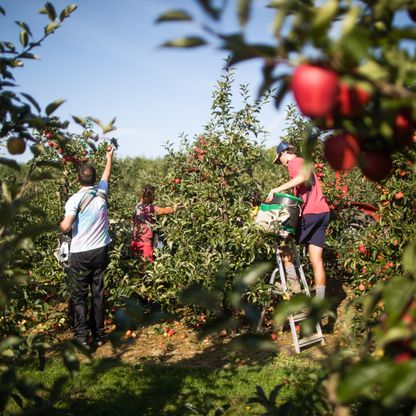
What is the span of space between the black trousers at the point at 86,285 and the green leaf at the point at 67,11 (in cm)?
289

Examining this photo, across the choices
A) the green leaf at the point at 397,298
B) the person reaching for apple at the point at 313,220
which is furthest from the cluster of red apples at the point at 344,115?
the person reaching for apple at the point at 313,220

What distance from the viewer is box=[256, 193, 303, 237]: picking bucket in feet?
13.0

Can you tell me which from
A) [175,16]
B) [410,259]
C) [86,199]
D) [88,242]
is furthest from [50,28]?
[88,242]

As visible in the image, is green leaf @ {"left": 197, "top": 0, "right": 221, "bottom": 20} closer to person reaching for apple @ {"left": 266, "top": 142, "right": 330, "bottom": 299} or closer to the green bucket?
the green bucket

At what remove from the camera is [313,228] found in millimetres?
4391

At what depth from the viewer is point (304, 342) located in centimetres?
394

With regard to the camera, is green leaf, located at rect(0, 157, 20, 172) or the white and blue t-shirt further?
the white and blue t-shirt

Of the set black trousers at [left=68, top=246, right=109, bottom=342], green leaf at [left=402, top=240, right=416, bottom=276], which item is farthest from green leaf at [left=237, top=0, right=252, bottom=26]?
black trousers at [left=68, top=246, right=109, bottom=342]

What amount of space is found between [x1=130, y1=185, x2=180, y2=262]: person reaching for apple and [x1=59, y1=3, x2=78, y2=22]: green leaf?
3.49m

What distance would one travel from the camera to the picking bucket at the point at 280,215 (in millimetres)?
3969

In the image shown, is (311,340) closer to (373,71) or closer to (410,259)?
(410,259)

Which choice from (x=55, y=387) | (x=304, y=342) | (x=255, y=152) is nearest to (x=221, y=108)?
(x=255, y=152)

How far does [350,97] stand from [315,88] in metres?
0.08

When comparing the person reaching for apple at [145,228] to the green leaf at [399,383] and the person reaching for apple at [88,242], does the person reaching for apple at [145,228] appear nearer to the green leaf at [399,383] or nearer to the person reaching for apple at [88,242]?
the person reaching for apple at [88,242]
